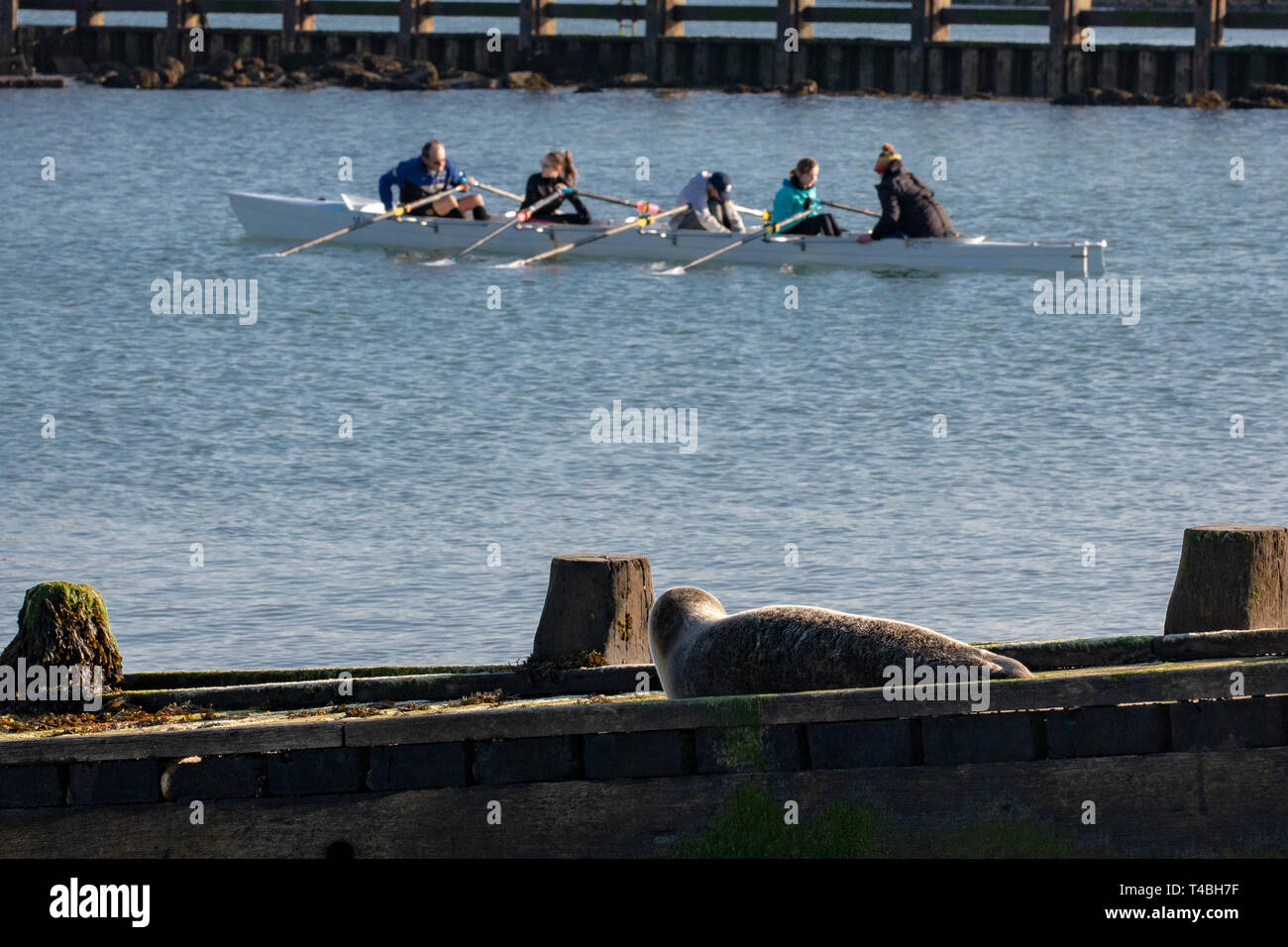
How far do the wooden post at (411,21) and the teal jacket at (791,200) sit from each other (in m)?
34.0

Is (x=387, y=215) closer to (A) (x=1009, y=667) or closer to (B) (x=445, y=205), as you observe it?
(B) (x=445, y=205)

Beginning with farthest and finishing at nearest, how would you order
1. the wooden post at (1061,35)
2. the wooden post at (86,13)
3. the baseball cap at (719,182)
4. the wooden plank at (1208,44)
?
the wooden post at (86,13) → the wooden post at (1061,35) → the wooden plank at (1208,44) → the baseball cap at (719,182)

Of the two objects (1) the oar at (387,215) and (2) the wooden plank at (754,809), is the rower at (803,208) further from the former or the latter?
(2) the wooden plank at (754,809)

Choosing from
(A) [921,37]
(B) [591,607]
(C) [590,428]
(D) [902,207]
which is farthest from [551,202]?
(A) [921,37]

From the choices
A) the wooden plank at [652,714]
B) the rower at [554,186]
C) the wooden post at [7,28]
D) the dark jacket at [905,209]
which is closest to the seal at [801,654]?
the wooden plank at [652,714]

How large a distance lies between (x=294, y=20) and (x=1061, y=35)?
71.2 ft

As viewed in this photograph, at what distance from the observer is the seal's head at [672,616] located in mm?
7062

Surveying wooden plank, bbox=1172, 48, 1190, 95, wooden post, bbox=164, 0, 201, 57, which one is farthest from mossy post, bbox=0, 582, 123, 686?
wooden post, bbox=164, 0, 201, 57

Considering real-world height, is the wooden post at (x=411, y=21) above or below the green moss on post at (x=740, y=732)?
above

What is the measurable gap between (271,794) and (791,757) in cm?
165

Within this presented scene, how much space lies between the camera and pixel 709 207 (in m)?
25.2

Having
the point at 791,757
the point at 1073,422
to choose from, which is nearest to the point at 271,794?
the point at 791,757

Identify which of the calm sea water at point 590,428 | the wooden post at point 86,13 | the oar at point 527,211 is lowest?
the calm sea water at point 590,428

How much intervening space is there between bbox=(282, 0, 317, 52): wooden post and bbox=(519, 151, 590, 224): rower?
34.5m
